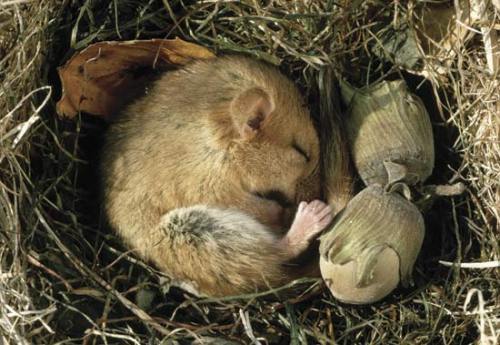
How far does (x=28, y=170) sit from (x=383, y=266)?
1.15 meters

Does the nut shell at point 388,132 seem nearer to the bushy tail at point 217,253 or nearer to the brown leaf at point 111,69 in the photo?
the bushy tail at point 217,253

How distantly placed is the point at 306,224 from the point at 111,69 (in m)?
0.88

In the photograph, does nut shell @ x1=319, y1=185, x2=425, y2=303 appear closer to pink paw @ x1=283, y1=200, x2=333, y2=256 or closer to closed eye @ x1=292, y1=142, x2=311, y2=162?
pink paw @ x1=283, y1=200, x2=333, y2=256

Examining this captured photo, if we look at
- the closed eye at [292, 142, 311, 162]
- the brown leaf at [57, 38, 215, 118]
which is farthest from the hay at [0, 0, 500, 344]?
the closed eye at [292, 142, 311, 162]

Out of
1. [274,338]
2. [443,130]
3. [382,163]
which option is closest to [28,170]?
[274,338]

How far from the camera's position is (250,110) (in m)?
2.89

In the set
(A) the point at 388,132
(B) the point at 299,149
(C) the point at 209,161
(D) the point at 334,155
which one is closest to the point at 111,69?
(C) the point at 209,161

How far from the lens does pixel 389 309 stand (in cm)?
282

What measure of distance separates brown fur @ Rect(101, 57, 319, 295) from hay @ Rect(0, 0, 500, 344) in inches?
4.4

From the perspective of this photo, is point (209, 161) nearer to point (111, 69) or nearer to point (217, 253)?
point (217, 253)

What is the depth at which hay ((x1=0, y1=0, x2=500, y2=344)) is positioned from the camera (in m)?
2.73

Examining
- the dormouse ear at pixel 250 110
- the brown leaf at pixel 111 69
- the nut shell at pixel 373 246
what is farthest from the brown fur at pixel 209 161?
the nut shell at pixel 373 246

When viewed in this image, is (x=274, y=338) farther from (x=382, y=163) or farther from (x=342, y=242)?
(x=382, y=163)

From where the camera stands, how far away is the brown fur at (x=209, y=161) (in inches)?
114
